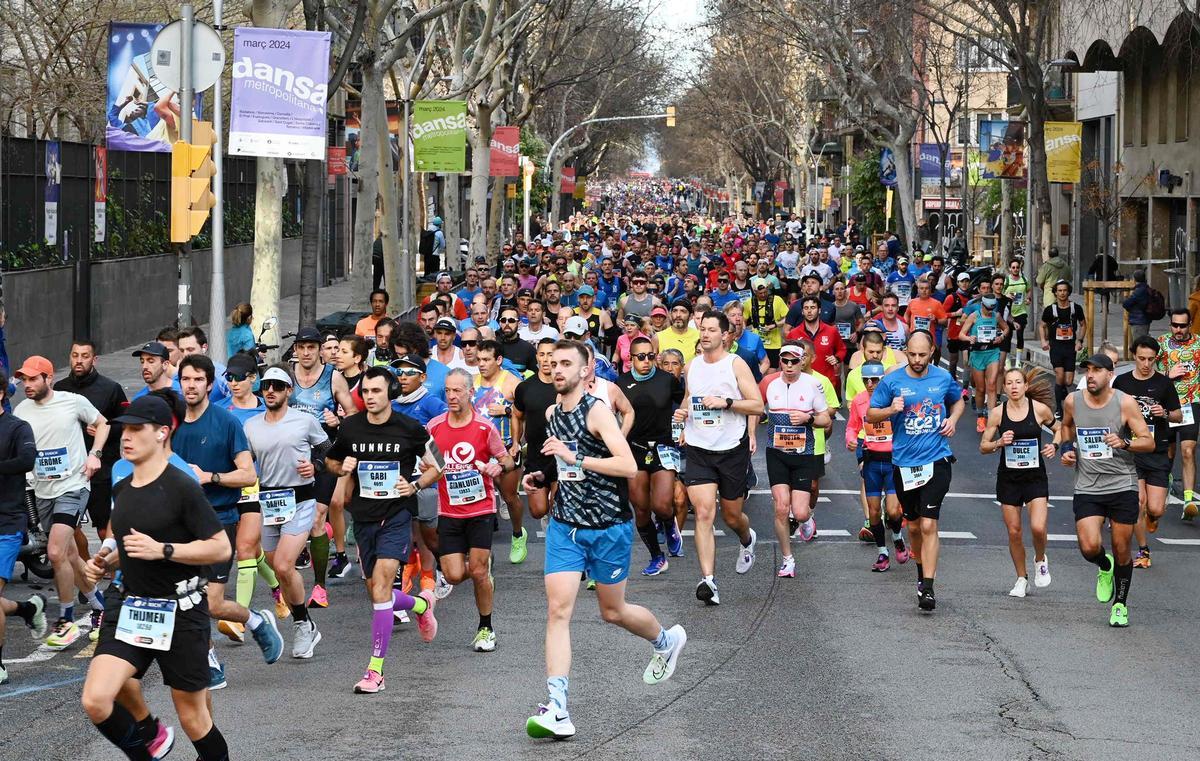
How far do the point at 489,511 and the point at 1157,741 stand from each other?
13.0ft

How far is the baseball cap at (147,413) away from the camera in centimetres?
696

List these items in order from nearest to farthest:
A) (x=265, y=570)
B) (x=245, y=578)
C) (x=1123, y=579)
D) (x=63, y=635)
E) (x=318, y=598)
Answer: (x=245, y=578) < (x=63, y=635) < (x=265, y=570) < (x=1123, y=579) < (x=318, y=598)

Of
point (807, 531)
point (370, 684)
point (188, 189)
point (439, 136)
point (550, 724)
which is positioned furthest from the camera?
point (439, 136)

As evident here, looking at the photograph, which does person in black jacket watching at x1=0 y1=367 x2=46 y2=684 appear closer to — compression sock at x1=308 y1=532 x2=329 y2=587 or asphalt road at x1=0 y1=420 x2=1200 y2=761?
asphalt road at x1=0 y1=420 x2=1200 y2=761

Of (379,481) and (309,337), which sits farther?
(309,337)

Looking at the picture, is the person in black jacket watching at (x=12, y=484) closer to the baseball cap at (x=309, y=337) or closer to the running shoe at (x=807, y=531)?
the baseball cap at (x=309, y=337)

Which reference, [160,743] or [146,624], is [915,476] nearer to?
[160,743]

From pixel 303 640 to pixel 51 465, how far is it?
1.92 metres

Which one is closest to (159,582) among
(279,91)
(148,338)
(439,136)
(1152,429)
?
(1152,429)

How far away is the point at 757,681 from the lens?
9492 mm

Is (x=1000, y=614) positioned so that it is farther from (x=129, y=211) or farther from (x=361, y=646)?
(x=129, y=211)

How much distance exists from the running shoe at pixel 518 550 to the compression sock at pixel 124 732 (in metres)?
6.73

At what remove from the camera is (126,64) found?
18.5 m

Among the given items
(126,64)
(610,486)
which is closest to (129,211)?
(126,64)
